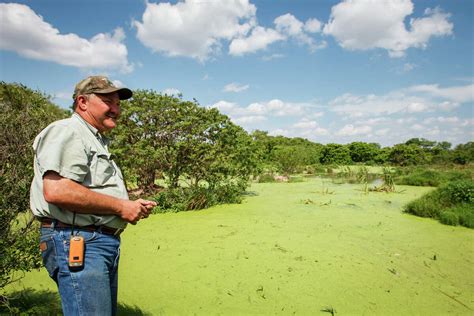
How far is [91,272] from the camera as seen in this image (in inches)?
44.4

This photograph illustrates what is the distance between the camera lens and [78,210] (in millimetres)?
1105

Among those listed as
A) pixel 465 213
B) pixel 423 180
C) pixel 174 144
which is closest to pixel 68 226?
pixel 174 144

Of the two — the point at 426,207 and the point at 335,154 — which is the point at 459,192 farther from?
the point at 335,154

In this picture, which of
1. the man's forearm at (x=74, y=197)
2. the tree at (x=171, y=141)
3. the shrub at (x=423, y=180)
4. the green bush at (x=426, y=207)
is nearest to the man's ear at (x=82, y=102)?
the man's forearm at (x=74, y=197)

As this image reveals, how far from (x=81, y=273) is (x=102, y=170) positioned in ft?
1.22

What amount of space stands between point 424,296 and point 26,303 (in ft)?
10.0

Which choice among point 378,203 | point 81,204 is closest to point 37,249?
point 81,204

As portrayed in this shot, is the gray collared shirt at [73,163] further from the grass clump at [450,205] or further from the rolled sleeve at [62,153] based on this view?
the grass clump at [450,205]

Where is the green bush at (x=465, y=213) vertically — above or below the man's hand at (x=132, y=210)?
below

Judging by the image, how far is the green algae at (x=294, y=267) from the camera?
2449 mm

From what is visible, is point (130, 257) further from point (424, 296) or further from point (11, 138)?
point (424, 296)

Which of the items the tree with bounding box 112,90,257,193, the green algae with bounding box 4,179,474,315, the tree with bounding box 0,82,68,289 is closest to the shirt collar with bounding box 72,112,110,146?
the tree with bounding box 0,82,68,289

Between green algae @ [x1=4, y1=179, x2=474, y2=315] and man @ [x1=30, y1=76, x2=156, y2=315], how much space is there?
1349 millimetres

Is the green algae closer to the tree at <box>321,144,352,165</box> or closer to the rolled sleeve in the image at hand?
the rolled sleeve
